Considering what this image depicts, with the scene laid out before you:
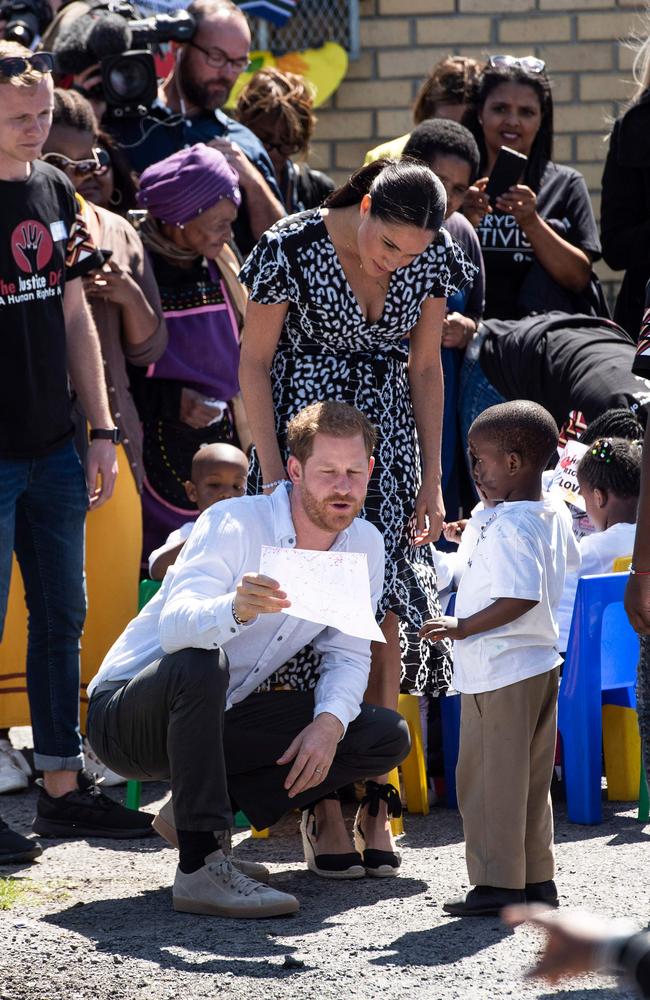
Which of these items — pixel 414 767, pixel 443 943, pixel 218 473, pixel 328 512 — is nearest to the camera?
pixel 443 943

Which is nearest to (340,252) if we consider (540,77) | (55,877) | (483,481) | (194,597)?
(483,481)

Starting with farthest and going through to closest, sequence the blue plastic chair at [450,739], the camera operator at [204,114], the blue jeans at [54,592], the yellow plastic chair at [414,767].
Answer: the camera operator at [204,114]
the blue plastic chair at [450,739]
the yellow plastic chair at [414,767]
the blue jeans at [54,592]

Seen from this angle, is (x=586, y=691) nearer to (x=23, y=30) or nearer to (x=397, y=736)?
(x=397, y=736)

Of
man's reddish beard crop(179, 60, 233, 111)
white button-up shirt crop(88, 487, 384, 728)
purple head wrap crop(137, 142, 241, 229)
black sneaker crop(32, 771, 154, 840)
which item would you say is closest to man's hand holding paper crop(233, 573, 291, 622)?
white button-up shirt crop(88, 487, 384, 728)

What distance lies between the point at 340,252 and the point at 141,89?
74.3 inches

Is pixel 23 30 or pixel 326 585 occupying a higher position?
pixel 23 30

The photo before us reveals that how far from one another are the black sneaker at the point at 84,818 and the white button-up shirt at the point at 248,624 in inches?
22.0

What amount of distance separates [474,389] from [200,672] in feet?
7.31

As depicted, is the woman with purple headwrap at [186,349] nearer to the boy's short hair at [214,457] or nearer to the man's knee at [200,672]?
the boy's short hair at [214,457]

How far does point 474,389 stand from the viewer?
5523mm

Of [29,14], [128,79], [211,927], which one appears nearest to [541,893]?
[211,927]

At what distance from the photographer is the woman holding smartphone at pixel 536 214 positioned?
5.90 meters

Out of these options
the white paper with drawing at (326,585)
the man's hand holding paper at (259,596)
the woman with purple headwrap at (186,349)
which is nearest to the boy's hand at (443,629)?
the white paper with drawing at (326,585)

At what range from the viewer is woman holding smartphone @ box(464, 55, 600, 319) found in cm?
590
